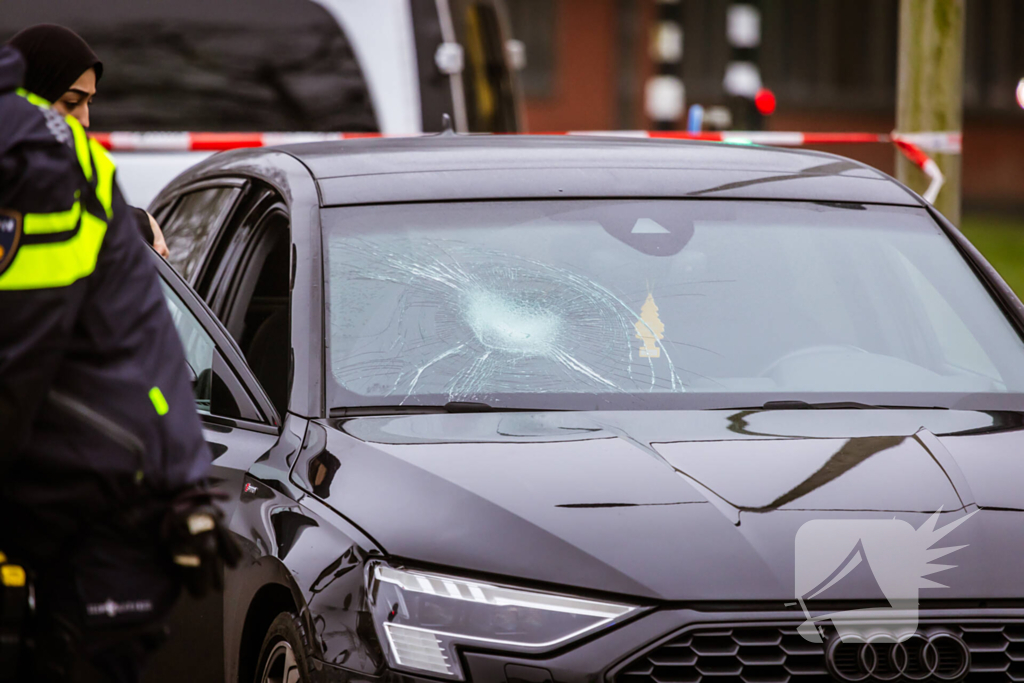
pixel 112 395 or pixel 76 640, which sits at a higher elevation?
pixel 112 395

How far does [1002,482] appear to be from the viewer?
3.30m

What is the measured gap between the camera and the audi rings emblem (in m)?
2.90

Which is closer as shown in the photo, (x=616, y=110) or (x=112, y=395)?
(x=112, y=395)

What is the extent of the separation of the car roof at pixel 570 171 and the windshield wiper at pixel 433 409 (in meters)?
0.62

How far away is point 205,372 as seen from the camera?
3.82 m

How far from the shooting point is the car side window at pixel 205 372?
12.4 feet

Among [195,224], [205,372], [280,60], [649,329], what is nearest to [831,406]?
[649,329]

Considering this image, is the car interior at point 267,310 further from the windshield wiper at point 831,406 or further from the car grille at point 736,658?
the car grille at point 736,658

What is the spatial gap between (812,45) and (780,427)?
86.6 ft

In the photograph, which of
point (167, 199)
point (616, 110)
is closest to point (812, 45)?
point (616, 110)

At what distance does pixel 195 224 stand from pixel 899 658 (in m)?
2.64

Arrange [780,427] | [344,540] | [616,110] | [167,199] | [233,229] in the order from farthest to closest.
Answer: [616,110], [167,199], [233,229], [780,427], [344,540]

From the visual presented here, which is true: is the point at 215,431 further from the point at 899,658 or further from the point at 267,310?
the point at 899,658

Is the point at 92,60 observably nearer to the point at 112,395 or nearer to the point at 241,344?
the point at 112,395
